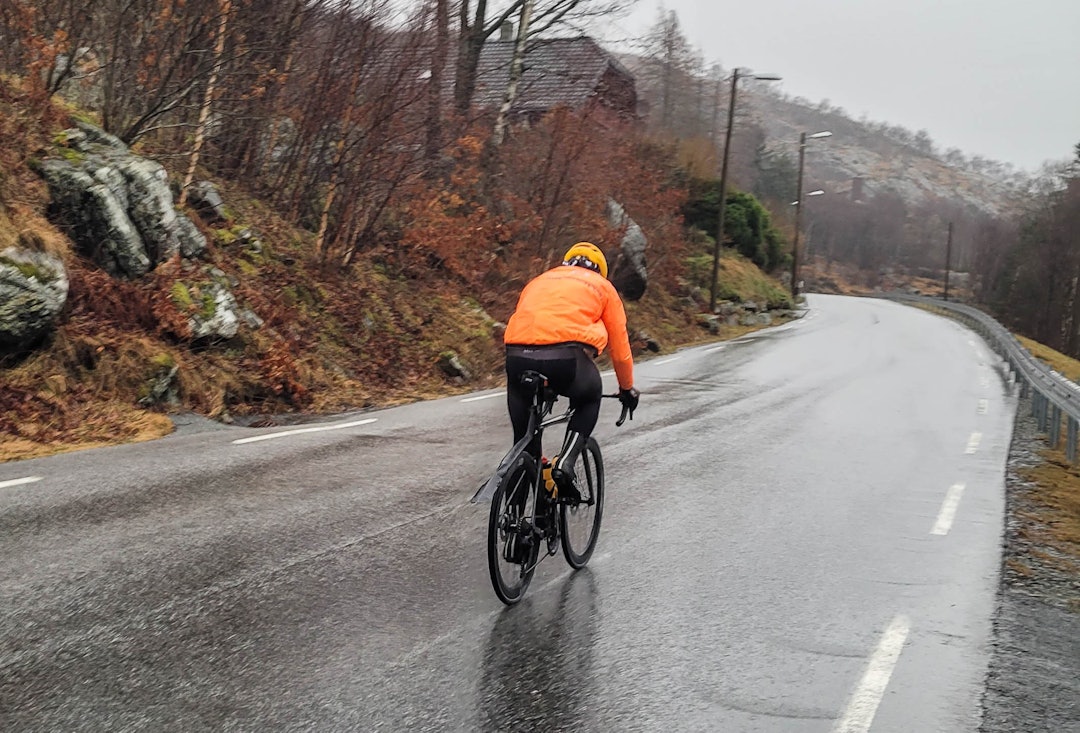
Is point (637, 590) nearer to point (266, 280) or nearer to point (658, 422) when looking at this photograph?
point (658, 422)

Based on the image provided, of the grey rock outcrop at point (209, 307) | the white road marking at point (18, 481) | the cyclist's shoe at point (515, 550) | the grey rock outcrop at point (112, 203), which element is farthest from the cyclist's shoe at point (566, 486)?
the grey rock outcrop at point (112, 203)

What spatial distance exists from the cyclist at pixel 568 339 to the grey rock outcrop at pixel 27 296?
7070 millimetres

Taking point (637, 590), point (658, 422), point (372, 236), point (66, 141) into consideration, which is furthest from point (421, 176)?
point (637, 590)

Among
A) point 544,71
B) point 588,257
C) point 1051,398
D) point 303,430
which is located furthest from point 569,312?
point 544,71

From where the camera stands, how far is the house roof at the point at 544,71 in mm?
28609

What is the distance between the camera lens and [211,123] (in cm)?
1556

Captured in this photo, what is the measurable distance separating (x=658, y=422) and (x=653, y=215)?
20.6 m

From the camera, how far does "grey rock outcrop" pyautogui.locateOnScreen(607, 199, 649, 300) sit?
101 feet

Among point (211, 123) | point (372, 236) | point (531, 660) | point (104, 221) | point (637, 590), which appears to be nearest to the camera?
point (531, 660)

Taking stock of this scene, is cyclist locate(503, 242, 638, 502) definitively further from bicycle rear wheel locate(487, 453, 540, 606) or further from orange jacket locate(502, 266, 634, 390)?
bicycle rear wheel locate(487, 453, 540, 606)

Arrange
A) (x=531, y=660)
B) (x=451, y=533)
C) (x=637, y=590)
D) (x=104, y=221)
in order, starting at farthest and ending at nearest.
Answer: (x=104, y=221) → (x=451, y=533) → (x=637, y=590) → (x=531, y=660)

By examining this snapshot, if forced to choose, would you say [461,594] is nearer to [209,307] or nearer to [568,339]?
[568,339]

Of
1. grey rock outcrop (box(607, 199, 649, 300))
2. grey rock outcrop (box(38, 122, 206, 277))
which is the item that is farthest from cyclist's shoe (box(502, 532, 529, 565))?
grey rock outcrop (box(607, 199, 649, 300))

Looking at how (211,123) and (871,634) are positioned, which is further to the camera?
(211,123)
